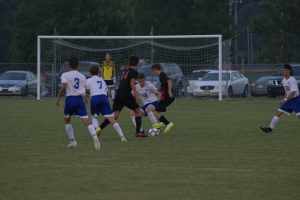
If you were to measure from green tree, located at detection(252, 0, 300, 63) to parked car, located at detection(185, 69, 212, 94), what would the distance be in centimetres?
1343

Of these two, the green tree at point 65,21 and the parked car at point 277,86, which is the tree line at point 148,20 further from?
the parked car at point 277,86

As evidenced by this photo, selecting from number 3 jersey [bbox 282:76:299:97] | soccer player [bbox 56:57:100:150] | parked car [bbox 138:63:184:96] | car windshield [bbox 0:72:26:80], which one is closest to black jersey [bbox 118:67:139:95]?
soccer player [bbox 56:57:100:150]

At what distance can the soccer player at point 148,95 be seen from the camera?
762 inches

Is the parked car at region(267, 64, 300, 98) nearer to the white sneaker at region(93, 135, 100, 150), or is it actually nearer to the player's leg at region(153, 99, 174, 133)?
the player's leg at region(153, 99, 174, 133)

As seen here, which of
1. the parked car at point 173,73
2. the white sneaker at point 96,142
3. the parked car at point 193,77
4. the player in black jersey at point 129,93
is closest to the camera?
the white sneaker at point 96,142

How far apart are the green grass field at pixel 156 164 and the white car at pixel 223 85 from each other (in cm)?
1530

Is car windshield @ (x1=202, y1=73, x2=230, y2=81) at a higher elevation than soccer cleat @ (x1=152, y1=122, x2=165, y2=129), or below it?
higher

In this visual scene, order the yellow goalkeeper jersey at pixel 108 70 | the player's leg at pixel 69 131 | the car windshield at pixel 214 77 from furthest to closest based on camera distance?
the car windshield at pixel 214 77 < the yellow goalkeeper jersey at pixel 108 70 < the player's leg at pixel 69 131

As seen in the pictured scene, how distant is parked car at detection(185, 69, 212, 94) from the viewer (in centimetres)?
3938

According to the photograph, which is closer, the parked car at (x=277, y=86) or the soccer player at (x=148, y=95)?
the soccer player at (x=148, y=95)

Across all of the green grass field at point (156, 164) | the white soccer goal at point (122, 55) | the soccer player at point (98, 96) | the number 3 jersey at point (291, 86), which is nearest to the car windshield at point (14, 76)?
the white soccer goal at point (122, 55)

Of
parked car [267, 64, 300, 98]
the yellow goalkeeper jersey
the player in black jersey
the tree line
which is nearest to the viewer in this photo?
the player in black jersey

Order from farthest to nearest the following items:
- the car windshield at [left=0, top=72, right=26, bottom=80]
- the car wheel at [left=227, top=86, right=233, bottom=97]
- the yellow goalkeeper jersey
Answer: the car windshield at [left=0, top=72, right=26, bottom=80] < the car wheel at [left=227, top=86, right=233, bottom=97] < the yellow goalkeeper jersey

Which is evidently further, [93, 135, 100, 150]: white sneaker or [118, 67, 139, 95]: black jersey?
[118, 67, 139, 95]: black jersey
